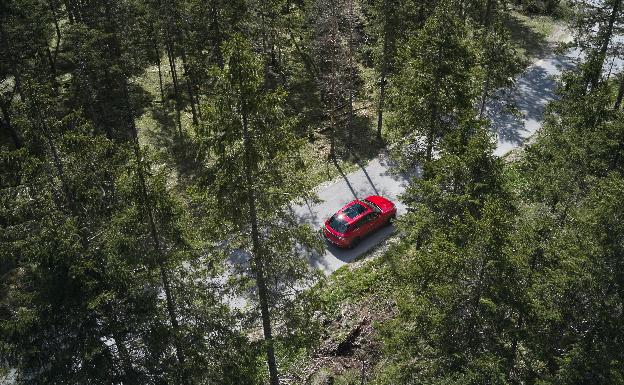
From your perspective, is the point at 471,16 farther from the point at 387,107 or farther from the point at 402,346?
the point at 402,346

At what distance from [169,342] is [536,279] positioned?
31.5ft

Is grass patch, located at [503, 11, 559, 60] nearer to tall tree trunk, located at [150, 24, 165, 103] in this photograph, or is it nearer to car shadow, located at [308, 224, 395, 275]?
car shadow, located at [308, 224, 395, 275]

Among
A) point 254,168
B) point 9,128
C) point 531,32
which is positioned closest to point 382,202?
point 254,168

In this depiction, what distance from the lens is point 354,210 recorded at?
24.7 m

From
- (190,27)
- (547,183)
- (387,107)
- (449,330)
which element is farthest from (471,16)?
(449,330)

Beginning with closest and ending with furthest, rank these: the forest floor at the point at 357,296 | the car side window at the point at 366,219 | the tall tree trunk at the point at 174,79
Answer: the forest floor at the point at 357,296 → the car side window at the point at 366,219 → the tall tree trunk at the point at 174,79

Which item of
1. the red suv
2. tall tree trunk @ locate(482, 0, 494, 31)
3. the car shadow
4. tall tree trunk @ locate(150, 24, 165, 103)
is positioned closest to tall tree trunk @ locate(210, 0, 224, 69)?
tall tree trunk @ locate(150, 24, 165, 103)

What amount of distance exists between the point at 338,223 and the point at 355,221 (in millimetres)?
792

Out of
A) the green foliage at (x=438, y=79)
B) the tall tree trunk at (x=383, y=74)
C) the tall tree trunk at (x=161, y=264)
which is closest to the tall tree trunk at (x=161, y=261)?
the tall tree trunk at (x=161, y=264)

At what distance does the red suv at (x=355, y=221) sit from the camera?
944 inches

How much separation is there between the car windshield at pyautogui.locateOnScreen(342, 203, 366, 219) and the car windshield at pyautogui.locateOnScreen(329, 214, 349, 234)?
1.24ft

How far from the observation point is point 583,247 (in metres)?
12.7

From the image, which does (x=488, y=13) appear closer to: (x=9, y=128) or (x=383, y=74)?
(x=383, y=74)

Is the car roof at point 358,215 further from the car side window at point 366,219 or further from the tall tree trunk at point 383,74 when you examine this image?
the tall tree trunk at point 383,74
